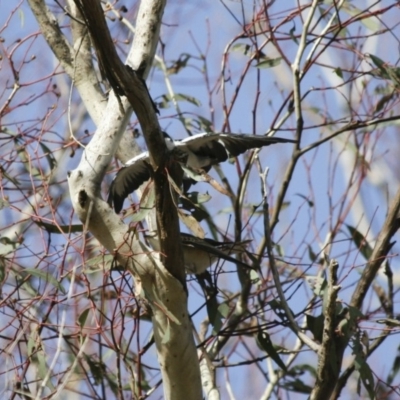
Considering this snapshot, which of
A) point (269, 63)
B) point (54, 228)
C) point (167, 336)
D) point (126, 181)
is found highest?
point (269, 63)

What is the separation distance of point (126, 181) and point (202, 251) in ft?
0.99

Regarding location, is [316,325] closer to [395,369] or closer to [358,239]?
[395,369]

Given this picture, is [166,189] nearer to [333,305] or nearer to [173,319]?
[173,319]

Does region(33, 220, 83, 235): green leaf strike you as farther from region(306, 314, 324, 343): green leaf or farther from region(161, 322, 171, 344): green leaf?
region(306, 314, 324, 343): green leaf

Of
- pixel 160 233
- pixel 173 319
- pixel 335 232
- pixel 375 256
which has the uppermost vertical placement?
pixel 335 232

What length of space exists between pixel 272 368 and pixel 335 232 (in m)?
0.56

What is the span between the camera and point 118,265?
2189 millimetres

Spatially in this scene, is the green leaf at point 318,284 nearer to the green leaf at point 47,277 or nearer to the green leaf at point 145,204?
the green leaf at point 145,204

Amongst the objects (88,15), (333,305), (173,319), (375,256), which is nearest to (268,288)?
(375,256)

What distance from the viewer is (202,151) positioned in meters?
2.43

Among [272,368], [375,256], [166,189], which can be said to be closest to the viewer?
[166,189]

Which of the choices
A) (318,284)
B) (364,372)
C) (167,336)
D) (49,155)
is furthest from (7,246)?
(364,372)

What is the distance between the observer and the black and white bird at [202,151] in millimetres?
2355

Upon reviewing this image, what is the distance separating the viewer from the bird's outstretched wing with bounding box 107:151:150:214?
7.98 feet
